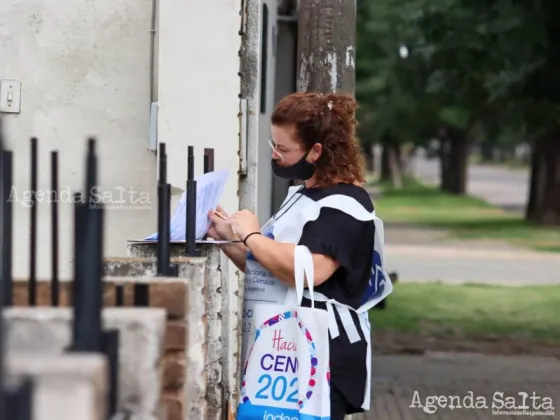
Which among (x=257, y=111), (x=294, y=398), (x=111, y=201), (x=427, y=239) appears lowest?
(x=427, y=239)

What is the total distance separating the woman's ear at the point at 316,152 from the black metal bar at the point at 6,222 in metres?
1.53

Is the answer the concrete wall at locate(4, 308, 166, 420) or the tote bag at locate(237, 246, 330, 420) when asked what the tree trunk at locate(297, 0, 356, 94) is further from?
the concrete wall at locate(4, 308, 166, 420)

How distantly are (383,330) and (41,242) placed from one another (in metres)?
5.94

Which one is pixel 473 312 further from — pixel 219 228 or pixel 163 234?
pixel 163 234

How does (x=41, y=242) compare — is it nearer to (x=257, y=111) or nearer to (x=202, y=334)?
(x=257, y=111)

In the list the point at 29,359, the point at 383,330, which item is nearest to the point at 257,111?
the point at 29,359

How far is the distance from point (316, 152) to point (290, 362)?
2.35 feet

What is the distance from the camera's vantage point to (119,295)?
334 centimetres

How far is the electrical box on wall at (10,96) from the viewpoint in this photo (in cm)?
725

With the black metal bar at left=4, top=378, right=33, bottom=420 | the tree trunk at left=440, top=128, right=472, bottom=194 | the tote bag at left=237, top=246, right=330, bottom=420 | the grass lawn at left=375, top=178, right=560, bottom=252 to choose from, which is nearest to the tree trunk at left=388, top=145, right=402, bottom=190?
the tree trunk at left=440, top=128, right=472, bottom=194

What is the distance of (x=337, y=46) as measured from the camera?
6.77m

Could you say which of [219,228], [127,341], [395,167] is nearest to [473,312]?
[219,228]

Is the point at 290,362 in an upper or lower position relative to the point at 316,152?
lower

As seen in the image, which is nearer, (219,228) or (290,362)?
(290,362)
